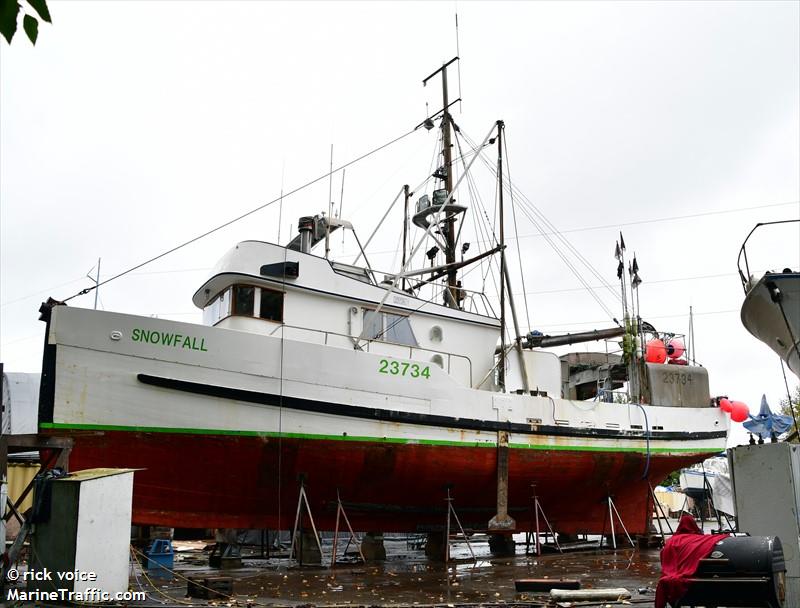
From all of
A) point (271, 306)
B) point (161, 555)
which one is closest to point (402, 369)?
point (271, 306)

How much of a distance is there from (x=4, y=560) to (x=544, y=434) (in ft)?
37.0

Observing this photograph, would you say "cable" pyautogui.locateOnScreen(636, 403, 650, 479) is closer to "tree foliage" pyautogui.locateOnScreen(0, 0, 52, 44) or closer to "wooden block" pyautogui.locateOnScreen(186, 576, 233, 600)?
"wooden block" pyautogui.locateOnScreen(186, 576, 233, 600)

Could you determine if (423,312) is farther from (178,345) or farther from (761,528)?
(761,528)

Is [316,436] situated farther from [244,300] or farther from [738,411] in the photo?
[738,411]

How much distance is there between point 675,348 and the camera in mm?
19797

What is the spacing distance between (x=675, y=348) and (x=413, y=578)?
1109 centimetres

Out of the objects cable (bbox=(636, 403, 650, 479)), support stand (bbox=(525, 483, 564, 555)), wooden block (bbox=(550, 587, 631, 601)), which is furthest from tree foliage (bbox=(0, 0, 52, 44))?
cable (bbox=(636, 403, 650, 479))

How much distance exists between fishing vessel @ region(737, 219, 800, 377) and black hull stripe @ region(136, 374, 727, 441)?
5658 millimetres

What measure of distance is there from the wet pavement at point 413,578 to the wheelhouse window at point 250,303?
4694mm

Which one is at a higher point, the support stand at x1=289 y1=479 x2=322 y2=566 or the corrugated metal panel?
the corrugated metal panel

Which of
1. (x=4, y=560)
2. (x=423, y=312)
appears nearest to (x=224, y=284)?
(x=423, y=312)

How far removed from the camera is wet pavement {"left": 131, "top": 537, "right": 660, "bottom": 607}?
9445mm

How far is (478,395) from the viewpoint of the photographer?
15586mm

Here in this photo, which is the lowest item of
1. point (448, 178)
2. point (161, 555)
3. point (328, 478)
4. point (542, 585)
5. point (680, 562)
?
point (542, 585)
